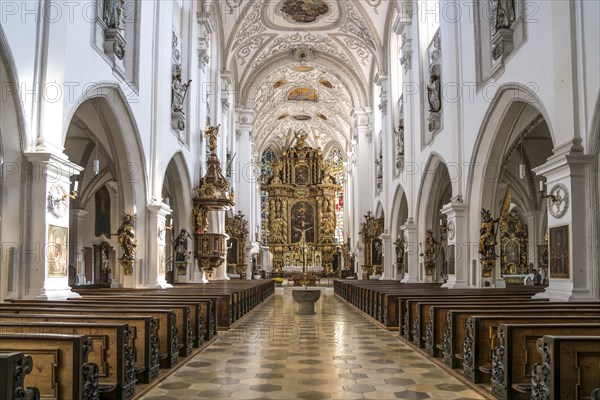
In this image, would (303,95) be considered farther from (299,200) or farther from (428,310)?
(428,310)

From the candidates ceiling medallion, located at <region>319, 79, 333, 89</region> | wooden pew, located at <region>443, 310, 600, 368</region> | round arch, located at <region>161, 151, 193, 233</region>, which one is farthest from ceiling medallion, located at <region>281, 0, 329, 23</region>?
wooden pew, located at <region>443, 310, 600, 368</region>

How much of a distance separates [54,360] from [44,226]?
4.27 m

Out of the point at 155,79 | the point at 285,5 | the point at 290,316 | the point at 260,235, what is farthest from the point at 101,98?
the point at 260,235

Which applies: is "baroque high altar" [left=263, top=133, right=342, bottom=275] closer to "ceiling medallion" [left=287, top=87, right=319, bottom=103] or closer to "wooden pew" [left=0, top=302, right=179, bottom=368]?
"ceiling medallion" [left=287, top=87, right=319, bottom=103]

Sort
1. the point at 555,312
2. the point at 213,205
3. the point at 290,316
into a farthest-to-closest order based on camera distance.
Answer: the point at 213,205, the point at 290,316, the point at 555,312

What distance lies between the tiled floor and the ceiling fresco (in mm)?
15705

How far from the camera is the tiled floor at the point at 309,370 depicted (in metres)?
5.59

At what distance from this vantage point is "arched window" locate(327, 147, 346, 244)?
42.8 meters

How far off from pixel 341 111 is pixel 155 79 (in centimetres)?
2270

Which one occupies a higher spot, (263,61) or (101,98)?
(263,61)

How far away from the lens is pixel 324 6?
80.4 feet

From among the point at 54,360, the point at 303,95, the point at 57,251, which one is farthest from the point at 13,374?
the point at 303,95

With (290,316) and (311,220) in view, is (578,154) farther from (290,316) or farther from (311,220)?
(311,220)

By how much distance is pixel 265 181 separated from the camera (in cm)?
4297
